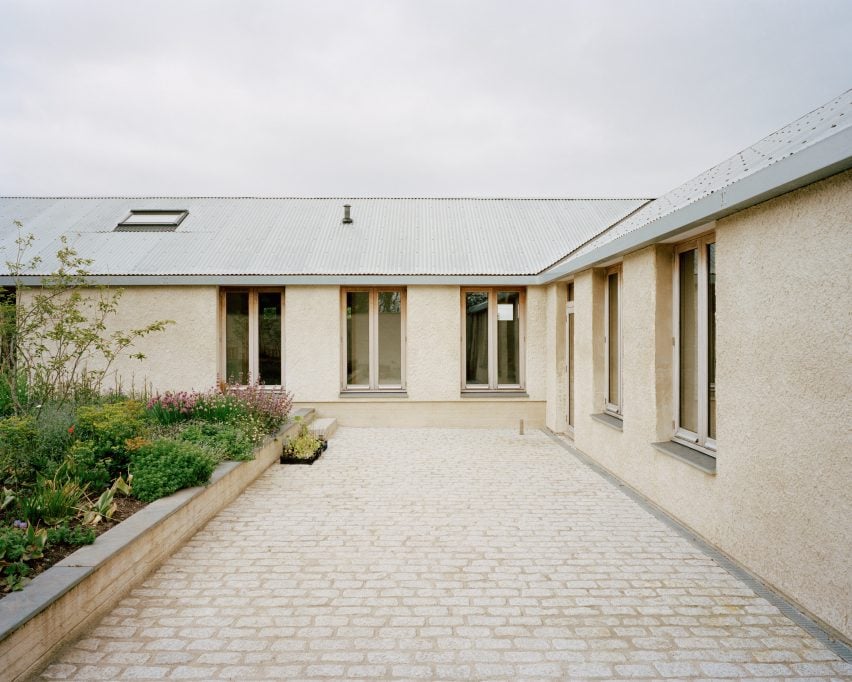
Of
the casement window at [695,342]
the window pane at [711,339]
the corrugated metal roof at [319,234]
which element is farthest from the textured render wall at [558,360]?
the window pane at [711,339]

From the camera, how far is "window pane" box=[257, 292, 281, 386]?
35.5 ft

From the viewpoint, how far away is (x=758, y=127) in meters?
29.3

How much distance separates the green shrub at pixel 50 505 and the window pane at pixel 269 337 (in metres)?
6.57

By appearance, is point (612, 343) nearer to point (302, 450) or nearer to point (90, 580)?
point (302, 450)

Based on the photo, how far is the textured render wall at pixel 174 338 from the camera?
1040 centimetres

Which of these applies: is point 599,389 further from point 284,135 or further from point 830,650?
point 284,135

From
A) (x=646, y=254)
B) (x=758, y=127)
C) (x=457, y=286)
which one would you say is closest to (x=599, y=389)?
(x=646, y=254)

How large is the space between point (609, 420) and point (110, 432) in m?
6.12

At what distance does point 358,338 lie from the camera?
10.9 meters

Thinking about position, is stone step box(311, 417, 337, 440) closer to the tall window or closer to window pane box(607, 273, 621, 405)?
the tall window

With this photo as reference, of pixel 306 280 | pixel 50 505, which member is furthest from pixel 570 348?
pixel 50 505

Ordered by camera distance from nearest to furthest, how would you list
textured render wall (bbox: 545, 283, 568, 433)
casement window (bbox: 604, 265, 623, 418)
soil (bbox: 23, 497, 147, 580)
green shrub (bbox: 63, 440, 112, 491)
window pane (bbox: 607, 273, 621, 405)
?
soil (bbox: 23, 497, 147, 580), green shrub (bbox: 63, 440, 112, 491), casement window (bbox: 604, 265, 623, 418), window pane (bbox: 607, 273, 621, 405), textured render wall (bbox: 545, 283, 568, 433)

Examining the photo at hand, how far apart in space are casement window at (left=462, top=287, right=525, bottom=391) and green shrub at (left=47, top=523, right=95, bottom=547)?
7980 millimetres

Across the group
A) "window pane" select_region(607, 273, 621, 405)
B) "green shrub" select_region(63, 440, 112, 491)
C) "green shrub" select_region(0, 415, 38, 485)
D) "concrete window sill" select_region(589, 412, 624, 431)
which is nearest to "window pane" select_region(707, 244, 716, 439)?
"concrete window sill" select_region(589, 412, 624, 431)
